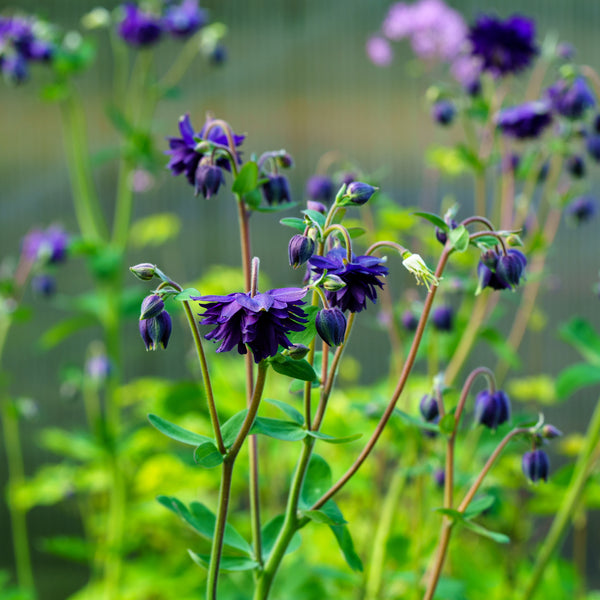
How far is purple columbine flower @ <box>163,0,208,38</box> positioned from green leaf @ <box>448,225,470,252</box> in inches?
36.7

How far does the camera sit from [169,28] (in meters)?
1.26

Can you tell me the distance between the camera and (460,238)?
49cm

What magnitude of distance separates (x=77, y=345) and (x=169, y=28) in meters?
1.05

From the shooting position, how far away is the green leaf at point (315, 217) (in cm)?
45

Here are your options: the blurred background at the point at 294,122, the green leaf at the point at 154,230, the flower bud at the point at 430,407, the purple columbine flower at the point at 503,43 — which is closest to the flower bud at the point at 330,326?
the flower bud at the point at 430,407

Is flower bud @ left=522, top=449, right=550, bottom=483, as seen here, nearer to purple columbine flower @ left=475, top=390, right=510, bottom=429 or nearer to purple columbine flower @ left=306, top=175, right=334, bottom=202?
purple columbine flower @ left=475, top=390, right=510, bottom=429

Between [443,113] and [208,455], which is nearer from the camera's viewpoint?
[208,455]

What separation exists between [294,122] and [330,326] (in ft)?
5.19

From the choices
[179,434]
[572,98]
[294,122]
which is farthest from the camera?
[294,122]

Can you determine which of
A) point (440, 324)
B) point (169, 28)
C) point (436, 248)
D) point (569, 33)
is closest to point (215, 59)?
point (169, 28)

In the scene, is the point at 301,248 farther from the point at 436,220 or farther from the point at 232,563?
the point at 232,563

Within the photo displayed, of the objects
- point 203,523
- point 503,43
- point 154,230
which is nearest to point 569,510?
point 203,523

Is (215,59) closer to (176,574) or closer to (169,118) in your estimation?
(169,118)

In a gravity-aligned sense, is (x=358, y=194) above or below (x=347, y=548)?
above
